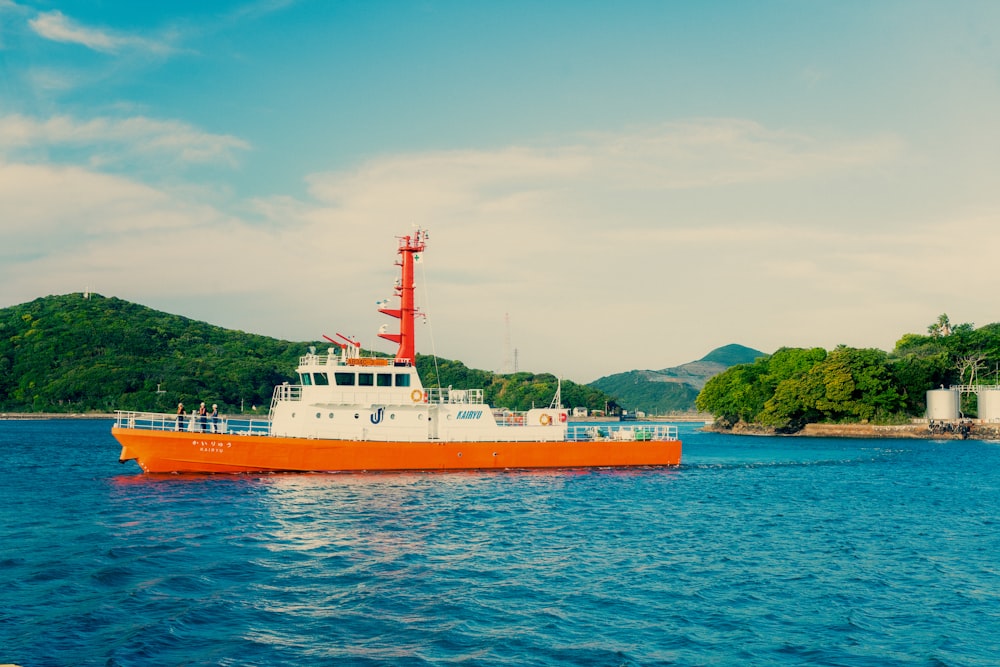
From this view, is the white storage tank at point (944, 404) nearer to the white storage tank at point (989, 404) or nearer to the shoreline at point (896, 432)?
the white storage tank at point (989, 404)

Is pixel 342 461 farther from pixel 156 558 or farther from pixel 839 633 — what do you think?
pixel 839 633

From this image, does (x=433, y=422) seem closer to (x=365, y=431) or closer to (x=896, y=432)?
(x=365, y=431)

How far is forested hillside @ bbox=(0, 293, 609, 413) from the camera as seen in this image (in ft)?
414

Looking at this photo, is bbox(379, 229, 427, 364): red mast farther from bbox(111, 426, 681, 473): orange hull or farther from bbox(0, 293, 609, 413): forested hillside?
bbox(0, 293, 609, 413): forested hillside

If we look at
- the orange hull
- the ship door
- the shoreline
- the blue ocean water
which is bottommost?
the shoreline

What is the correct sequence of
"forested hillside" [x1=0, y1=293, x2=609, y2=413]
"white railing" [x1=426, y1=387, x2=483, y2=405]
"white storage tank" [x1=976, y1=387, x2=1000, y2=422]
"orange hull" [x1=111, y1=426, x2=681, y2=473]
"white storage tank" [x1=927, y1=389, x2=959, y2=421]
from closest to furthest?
"orange hull" [x1=111, y1=426, x2=681, y2=473] → "white railing" [x1=426, y1=387, x2=483, y2=405] → "white storage tank" [x1=976, y1=387, x2=1000, y2=422] → "white storage tank" [x1=927, y1=389, x2=959, y2=421] → "forested hillside" [x1=0, y1=293, x2=609, y2=413]

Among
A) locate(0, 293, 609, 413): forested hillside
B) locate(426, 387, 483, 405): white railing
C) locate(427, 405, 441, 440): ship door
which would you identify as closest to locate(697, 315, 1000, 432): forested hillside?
locate(0, 293, 609, 413): forested hillside

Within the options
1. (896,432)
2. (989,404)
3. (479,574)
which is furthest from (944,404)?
(479,574)

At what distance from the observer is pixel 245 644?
11.9m

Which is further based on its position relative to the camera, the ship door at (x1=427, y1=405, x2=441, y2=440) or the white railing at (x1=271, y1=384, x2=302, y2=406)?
the ship door at (x1=427, y1=405, x2=441, y2=440)

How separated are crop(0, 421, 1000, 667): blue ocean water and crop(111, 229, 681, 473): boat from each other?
1.15 metres

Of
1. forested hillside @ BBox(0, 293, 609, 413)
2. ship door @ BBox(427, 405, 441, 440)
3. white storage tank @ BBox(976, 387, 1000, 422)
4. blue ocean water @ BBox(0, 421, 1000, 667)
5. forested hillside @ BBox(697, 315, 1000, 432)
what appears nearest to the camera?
blue ocean water @ BBox(0, 421, 1000, 667)

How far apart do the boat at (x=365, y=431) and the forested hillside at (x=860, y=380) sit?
64.6m

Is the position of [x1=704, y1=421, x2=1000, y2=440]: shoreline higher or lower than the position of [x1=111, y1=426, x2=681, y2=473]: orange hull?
lower
